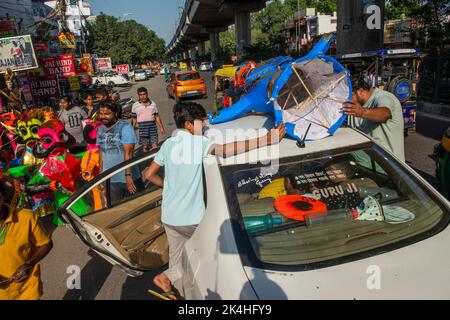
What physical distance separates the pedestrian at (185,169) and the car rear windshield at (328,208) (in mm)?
215

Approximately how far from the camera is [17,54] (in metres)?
13.8

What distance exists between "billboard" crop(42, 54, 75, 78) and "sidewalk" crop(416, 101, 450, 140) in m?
15.8

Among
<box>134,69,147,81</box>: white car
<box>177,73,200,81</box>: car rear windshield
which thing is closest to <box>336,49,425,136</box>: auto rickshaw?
<box>177,73,200,81</box>: car rear windshield

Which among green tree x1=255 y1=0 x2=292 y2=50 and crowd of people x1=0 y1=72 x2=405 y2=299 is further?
green tree x1=255 y1=0 x2=292 y2=50

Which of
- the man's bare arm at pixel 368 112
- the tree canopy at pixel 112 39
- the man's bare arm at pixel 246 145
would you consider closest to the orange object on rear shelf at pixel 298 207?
the man's bare arm at pixel 246 145

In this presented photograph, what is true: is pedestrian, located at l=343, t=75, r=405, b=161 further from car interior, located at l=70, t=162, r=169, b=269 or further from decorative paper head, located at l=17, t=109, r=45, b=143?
decorative paper head, located at l=17, t=109, r=45, b=143

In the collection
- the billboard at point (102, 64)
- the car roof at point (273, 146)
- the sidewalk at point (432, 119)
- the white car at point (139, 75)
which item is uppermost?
the billboard at point (102, 64)

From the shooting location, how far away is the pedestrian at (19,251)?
217 cm

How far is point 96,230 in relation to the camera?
9.00 feet

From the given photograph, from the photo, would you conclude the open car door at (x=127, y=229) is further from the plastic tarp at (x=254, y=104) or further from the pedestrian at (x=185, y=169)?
the plastic tarp at (x=254, y=104)

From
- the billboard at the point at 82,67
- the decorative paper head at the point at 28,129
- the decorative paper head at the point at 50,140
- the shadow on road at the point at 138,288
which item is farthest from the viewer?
the billboard at the point at 82,67

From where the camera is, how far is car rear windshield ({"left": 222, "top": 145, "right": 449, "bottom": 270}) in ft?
6.14
